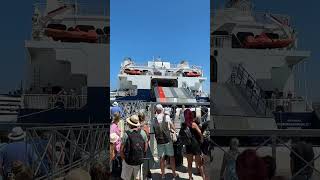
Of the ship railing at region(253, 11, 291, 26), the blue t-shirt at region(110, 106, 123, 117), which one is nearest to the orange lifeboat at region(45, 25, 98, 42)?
the blue t-shirt at region(110, 106, 123, 117)

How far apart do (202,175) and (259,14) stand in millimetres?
1015

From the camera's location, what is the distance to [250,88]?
7.56 ft

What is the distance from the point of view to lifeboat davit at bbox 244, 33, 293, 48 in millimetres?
2320

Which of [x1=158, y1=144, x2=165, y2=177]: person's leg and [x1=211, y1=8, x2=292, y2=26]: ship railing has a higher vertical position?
[x1=211, y1=8, x2=292, y2=26]: ship railing

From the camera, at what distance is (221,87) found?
2.31m

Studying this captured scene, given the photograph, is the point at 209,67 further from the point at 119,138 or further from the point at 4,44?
the point at 4,44

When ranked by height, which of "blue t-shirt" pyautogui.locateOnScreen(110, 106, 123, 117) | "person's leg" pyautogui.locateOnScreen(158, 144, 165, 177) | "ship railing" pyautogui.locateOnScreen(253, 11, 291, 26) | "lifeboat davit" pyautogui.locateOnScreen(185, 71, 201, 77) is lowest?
"person's leg" pyautogui.locateOnScreen(158, 144, 165, 177)

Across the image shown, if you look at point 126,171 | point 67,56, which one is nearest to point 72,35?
point 67,56

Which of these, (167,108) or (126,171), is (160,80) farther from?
(126,171)

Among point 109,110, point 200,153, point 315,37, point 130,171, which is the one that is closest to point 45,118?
point 109,110

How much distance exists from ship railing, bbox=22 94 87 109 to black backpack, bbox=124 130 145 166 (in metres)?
0.35

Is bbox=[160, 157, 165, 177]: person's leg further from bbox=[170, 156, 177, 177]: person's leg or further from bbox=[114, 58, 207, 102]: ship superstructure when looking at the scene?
bbox=[114, 58, 207, 102]: ship superstructure

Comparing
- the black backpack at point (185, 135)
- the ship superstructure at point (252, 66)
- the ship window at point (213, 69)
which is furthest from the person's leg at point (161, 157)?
the ship window at point (213, 69)

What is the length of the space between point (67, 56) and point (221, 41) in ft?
2.95
